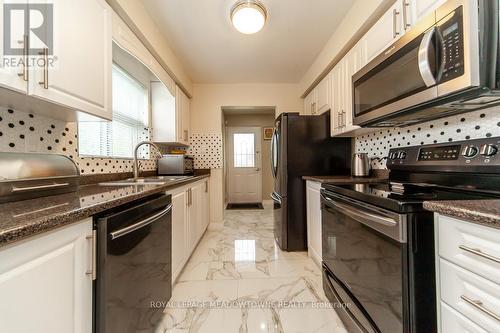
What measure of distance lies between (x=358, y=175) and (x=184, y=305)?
6.01ft

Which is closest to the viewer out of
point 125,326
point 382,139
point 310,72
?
point 125,326

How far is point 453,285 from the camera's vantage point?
27.4 inches

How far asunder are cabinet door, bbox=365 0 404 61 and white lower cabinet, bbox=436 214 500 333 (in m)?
1.26

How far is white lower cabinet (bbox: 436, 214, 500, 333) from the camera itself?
0.58m

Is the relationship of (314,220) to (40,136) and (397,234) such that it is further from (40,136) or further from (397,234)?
(40,136)

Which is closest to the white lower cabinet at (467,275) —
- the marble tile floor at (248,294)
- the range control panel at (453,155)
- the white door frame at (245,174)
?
the range control panel at (453,155)

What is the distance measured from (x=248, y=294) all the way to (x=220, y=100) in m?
2.91

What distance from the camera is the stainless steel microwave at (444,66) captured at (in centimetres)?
88

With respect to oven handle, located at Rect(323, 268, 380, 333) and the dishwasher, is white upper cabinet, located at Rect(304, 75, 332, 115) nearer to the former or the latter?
oven handle, located at Rect(323, 268, 380, 333)

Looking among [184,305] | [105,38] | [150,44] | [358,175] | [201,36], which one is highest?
[201,36]

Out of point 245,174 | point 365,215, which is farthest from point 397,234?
point 245,174

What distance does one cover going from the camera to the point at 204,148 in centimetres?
366

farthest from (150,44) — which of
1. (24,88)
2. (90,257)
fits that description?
(90,257)

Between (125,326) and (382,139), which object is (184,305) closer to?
(125,326)
